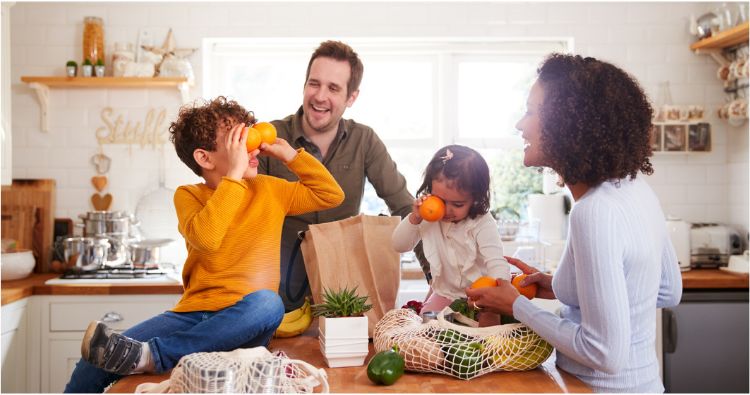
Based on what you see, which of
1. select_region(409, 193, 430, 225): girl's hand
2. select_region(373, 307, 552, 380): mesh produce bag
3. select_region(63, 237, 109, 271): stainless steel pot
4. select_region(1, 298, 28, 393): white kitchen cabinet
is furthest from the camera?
select_region(63, 237, 109, 271): stainless steel pot

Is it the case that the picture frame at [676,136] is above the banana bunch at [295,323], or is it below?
above

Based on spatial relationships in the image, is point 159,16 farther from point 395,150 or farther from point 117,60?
point 395,150

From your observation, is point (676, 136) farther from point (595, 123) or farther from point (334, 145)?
point (595, 123)

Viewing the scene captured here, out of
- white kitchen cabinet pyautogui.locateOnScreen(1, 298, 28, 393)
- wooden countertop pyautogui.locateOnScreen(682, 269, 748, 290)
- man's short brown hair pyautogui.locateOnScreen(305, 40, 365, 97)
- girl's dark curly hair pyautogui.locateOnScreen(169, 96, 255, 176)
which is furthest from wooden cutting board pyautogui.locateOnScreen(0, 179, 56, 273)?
wooden countertop pyautogui.locateOnScreen(682, 269, 748, 290)

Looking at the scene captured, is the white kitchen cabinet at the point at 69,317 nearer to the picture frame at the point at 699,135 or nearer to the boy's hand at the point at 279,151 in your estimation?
the boy's hand at the point at 279,151

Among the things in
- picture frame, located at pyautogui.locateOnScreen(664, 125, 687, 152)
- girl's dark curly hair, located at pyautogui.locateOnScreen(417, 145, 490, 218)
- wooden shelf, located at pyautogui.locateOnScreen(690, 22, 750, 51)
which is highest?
wooden shelf, located at pyautogui.locateOnScreen(690, 22, 750, 51)

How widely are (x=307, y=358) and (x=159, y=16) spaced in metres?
2.90

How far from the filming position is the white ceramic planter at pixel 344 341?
155 cm

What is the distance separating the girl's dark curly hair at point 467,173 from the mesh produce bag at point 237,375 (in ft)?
2.86

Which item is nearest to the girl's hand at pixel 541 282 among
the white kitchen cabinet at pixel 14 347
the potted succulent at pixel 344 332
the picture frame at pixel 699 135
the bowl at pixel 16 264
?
the potted succulent at pixel 344 332

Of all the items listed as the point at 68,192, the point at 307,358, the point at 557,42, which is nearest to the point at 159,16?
the point at 68,192

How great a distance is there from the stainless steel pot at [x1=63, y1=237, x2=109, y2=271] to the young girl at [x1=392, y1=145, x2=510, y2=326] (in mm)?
2221

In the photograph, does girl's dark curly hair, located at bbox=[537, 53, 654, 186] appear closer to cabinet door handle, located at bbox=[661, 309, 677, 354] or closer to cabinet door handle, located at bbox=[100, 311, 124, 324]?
cabinet door handle, located at bbox=[661, 309, 677, 354]

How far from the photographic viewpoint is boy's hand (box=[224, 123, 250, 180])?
1.74 m
